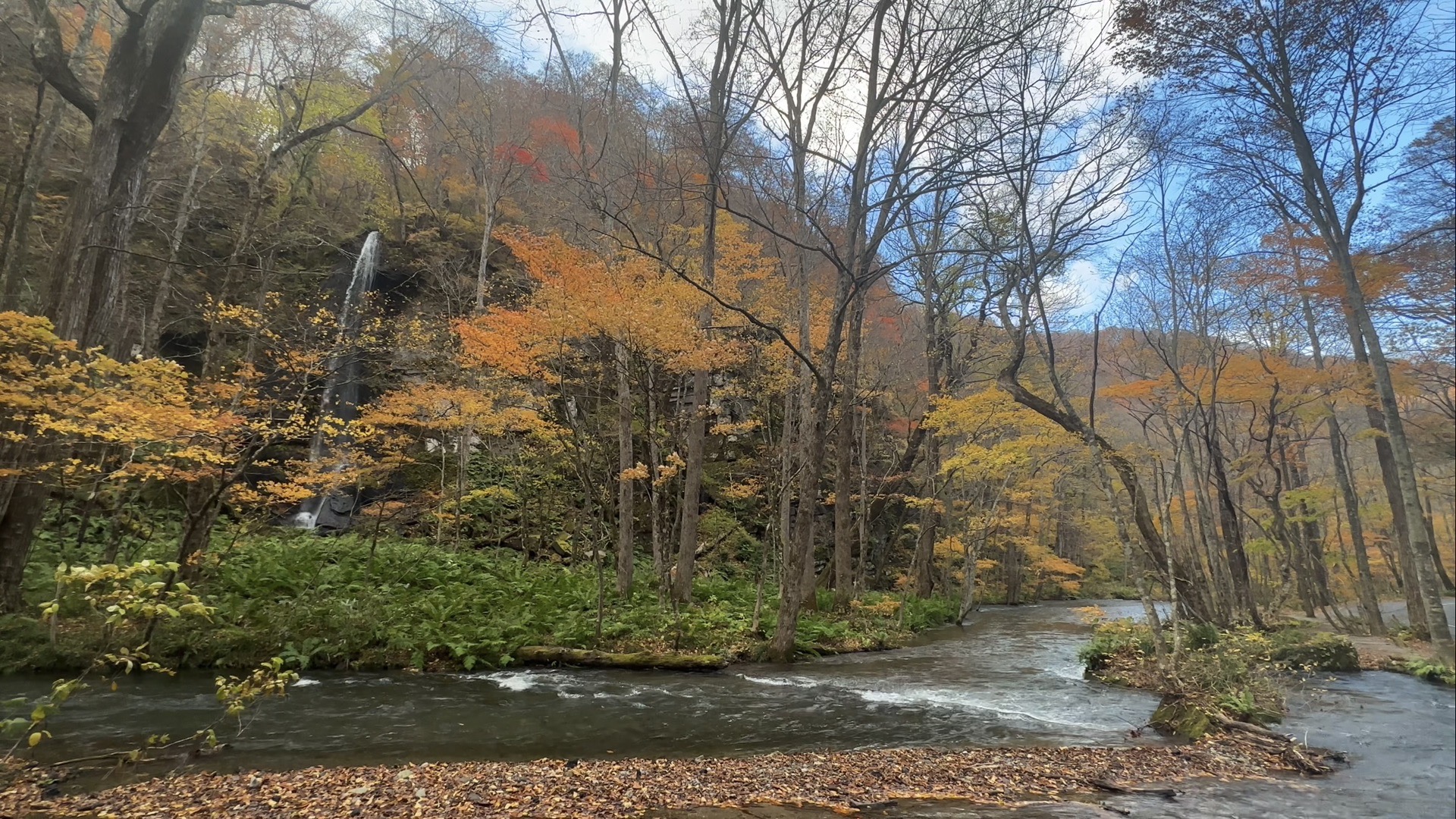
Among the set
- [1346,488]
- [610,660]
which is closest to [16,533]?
[610,660]

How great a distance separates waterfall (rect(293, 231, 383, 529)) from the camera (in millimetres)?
15094

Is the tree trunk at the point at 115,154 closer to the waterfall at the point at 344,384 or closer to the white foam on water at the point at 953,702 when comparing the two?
the waterfall at the point at 344,384

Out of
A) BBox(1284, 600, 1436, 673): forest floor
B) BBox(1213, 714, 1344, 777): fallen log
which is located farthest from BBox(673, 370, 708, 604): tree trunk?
BBox(1284, 600, 1436, 673): forest floor

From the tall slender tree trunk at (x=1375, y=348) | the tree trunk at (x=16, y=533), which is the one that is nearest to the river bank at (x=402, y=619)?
the tree trunk at (x=16, y=533)

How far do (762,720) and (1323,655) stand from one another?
9.22 meters

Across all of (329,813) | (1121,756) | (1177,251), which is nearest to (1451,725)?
(1121,756)

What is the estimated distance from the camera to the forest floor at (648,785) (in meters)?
3.71

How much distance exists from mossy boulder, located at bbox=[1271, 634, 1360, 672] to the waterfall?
16323 millimetres

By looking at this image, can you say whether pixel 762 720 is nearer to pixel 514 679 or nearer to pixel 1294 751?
pixel 514 679

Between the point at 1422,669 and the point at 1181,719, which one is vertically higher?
the point at 1422,669

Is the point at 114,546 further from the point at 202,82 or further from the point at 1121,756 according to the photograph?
the point at 1121,756

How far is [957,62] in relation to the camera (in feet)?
29.1

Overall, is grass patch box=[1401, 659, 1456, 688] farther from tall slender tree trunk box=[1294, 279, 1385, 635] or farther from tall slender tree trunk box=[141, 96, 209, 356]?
tall slender tree trunk box=[141, 96, 209, 356]

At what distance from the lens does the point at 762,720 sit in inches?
277
